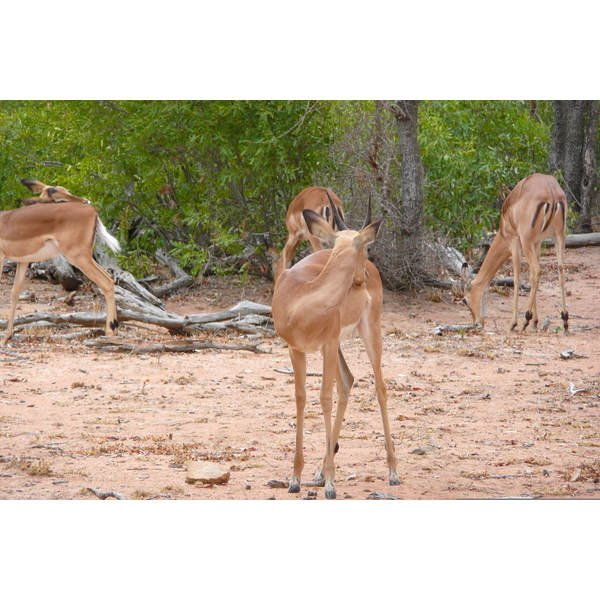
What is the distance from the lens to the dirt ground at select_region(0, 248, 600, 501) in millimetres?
4434

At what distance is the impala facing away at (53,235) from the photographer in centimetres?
917

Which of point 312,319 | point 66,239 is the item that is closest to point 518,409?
point 312,319

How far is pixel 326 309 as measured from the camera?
A: 4039mm

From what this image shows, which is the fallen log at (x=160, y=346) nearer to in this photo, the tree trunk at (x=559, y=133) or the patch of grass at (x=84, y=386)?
the patch of grass at (x=84, y=386)

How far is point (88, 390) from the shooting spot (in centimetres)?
671

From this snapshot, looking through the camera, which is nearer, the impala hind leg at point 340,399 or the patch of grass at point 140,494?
the patch of grass at point 140,494

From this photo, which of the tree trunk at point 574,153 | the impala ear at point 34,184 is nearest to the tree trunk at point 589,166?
the tree trunk at point 574,153

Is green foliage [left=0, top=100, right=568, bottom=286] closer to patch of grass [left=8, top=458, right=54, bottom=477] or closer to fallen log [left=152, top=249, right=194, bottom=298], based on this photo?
fallen log [left=152, top=249, right=194, bottom=298]

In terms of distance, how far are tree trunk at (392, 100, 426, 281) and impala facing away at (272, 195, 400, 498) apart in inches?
272

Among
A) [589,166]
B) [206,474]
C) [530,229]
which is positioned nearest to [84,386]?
[206,474]

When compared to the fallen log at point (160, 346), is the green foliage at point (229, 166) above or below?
above

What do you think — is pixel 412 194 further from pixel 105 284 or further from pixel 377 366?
pixel 377 366

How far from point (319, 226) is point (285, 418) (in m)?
2.35

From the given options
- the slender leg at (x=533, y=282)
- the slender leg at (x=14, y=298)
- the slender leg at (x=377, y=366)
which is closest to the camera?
the slender leg at (x=377, y=366)
